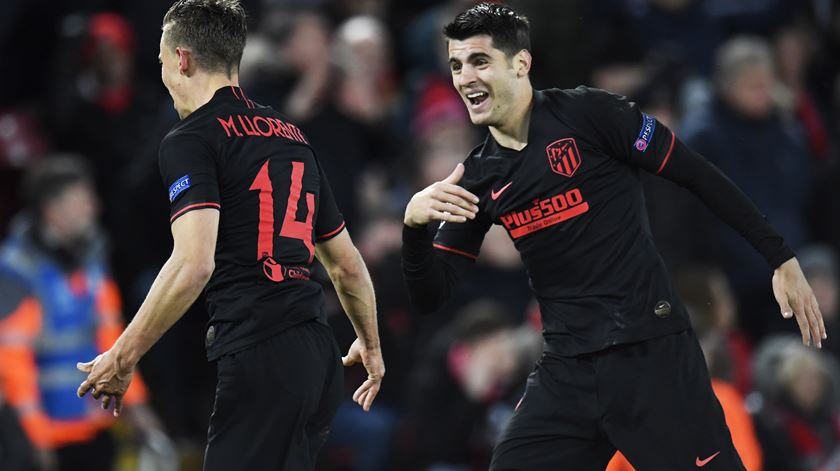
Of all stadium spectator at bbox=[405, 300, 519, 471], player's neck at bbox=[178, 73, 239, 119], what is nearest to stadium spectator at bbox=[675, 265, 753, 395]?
stadium spectator at bbox=[405, 300, 519, 471]

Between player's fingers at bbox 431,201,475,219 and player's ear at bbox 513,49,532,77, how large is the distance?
0.65 m

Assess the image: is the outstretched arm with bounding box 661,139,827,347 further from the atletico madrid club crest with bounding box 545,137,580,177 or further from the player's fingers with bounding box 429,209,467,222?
the player's fingers with bounding box 429,209,467,222

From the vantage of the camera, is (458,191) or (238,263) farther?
(458,191)

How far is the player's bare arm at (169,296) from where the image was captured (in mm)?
4984

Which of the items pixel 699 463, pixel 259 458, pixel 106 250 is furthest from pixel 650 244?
pixel 106 250

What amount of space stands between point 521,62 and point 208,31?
46.4 inches

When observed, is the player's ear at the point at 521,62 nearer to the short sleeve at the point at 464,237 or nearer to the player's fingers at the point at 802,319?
the short sleeve at the point at 464,237

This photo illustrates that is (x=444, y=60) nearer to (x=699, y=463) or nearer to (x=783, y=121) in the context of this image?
(x=783, y=121)

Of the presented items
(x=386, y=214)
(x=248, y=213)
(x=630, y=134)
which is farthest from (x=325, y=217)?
(x=386, y=214)

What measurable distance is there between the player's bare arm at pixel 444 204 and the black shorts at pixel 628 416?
2.44 ft

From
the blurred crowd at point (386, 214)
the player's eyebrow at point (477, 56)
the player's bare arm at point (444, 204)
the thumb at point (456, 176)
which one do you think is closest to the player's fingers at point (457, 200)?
the player's bare arm at point (444, 204)

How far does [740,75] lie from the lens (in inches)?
404

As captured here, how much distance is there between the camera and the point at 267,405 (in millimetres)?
5215

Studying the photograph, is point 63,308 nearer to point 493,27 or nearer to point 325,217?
point 325,217
